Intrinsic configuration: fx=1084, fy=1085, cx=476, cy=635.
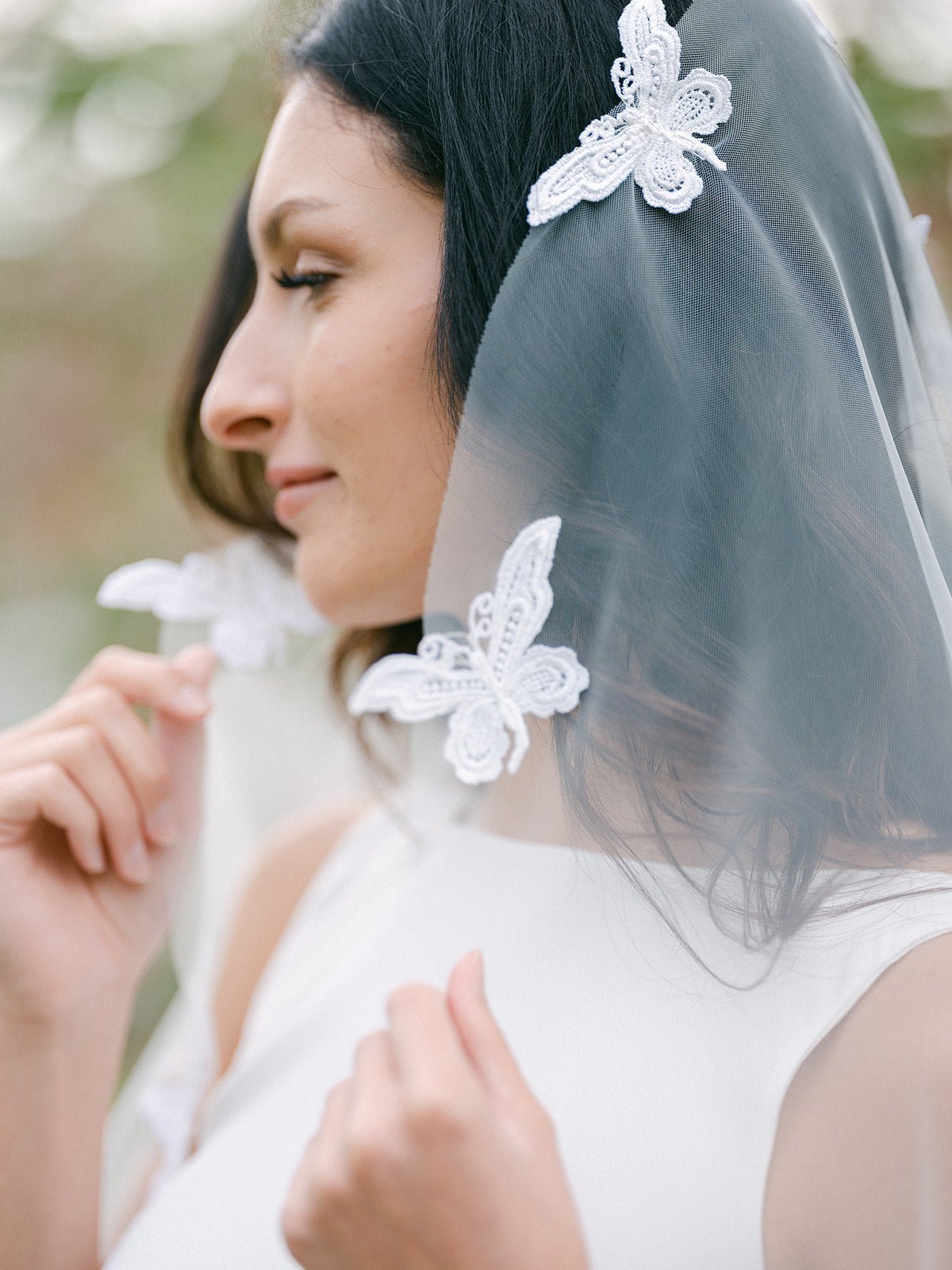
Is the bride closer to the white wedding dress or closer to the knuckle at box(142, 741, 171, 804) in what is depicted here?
the white wedding dress

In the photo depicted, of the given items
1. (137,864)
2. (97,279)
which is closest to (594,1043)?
(137,864)

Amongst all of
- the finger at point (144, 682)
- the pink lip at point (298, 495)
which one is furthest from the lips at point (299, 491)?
the finger at point (144, 682)

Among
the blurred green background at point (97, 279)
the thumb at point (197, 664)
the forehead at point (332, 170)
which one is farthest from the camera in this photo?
the blurred green background at point (97, 279)

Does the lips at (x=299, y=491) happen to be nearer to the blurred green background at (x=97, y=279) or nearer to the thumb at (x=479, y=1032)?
the thumb at (x=479, y=1032)

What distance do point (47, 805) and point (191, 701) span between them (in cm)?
25

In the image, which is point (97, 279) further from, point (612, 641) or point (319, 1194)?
point (319, 1194)

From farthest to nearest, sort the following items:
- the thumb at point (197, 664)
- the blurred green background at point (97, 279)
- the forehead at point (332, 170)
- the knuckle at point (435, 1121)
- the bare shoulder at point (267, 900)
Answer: the blurred green background at point (97, 279), the bare shoulder at point (267, 900), the thumb at point (197, 664), the forehead at point (332, 170), the knuckle at point (435, 1121)

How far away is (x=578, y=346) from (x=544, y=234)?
0.11m

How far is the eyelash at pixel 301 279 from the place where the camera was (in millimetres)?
1159

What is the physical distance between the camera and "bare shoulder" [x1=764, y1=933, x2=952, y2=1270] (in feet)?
2.54

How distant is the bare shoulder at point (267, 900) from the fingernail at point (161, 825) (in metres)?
0.39

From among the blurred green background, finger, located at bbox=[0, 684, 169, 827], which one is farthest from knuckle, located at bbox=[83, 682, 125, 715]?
the blurred green background

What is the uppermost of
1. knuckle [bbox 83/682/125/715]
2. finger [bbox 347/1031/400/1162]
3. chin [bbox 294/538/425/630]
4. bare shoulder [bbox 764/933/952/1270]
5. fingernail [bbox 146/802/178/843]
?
chin [bbox 294/538/425/630]

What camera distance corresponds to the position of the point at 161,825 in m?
1.38
